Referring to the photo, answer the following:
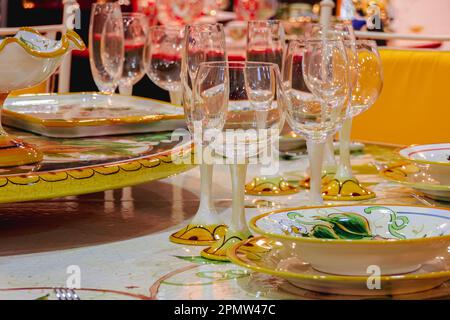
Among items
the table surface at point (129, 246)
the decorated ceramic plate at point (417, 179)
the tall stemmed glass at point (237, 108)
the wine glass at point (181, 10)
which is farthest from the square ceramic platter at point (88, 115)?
the wine glass at point (181, 10)

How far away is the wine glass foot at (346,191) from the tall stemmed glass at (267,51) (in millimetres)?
54

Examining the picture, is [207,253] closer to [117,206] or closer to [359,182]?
[117,206]

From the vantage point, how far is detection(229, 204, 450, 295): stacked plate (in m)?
0.89

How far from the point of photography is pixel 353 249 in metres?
0.89

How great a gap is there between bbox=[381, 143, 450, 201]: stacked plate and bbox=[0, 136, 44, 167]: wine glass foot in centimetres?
52

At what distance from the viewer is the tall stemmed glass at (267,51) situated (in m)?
Result: 1.43

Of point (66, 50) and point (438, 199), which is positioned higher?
point (66, 50)

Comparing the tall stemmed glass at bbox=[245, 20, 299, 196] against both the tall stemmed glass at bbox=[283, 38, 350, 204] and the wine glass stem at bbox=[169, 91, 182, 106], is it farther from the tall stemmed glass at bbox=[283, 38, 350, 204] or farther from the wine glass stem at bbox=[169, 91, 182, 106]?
the wine glass stem at bbox=[169, 91, 182, 106]

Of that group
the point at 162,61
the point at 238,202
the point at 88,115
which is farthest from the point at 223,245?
the point at 162,61

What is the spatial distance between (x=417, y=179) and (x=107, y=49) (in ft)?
2.34

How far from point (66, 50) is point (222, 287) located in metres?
0.45

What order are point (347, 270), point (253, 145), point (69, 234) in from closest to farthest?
point (347, 270)
point (253, 145)
point (69, 234)

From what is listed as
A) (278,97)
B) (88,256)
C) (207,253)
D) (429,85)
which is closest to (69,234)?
(88,256)

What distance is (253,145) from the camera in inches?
40.9
